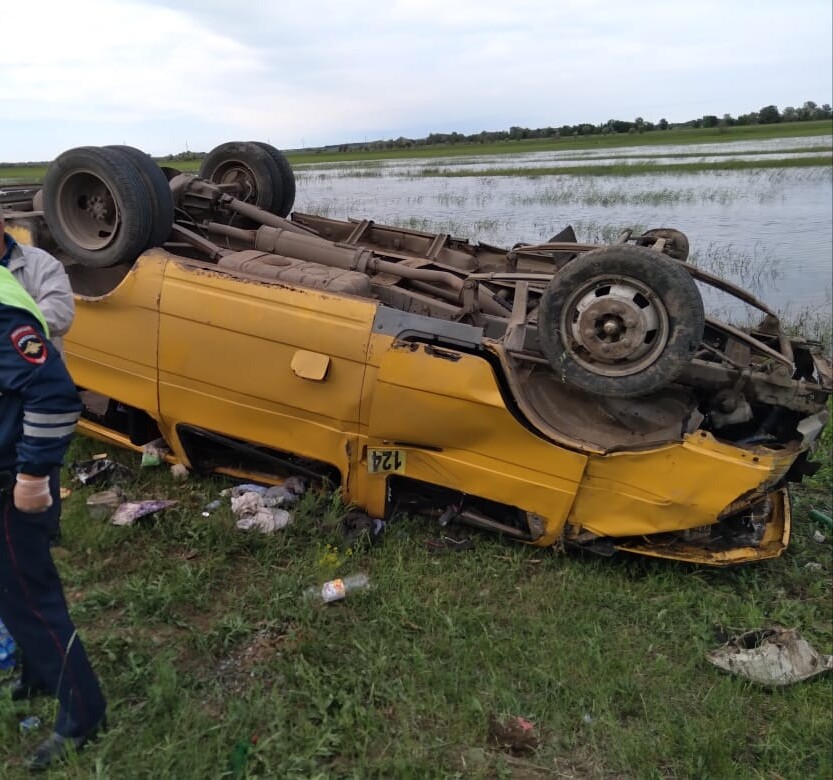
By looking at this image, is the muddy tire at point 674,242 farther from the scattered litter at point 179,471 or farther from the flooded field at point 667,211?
the flooded field at point 667,211

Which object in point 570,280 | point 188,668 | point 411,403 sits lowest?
point 188,668

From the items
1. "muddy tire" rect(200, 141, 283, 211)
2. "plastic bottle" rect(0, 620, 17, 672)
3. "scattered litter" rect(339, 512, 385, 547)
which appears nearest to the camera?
"plastic bottle" rect(0, 620, 17, 672)

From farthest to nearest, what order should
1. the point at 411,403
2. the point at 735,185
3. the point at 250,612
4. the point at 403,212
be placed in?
the point at 735,185 → the point at 403,212 → the point at 411,403 → the point at 250,612

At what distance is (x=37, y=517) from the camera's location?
215 cm

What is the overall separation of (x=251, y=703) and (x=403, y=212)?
57.3ft

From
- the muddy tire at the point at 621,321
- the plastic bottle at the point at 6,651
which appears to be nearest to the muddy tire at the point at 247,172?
the muddy tire at the point at 621,321

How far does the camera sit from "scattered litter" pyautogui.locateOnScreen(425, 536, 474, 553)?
373 cm

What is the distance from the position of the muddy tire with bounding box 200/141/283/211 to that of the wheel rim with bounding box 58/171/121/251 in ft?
5.11

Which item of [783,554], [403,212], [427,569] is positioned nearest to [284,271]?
[427,569]

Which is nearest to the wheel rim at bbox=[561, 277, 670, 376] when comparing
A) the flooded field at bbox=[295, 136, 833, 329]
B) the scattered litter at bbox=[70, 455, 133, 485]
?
the scattered litter at bbox=[70, 455, 133, 485]

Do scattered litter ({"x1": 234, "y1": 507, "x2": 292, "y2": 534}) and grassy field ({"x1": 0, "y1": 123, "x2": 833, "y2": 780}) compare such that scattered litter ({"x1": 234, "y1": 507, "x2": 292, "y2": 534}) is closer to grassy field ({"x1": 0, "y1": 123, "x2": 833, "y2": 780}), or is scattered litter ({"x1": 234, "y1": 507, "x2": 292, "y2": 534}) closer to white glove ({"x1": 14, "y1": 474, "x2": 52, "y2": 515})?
grassy field ({"x1": 0, "y1": 123, "x2": 833, "y2": 780})

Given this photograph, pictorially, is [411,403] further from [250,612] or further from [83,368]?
[83,368]

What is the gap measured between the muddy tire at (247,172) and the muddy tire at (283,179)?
0.02m

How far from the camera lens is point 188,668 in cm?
283
